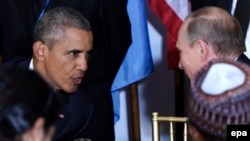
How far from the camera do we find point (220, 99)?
81cm

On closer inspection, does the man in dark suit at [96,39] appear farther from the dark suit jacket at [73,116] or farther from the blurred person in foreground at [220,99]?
the blurred person in foreground at [220,99]

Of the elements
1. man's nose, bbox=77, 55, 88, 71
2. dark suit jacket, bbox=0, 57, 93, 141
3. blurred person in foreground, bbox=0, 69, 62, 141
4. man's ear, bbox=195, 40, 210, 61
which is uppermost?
man's ear, bbox=195, 40, 210, 61

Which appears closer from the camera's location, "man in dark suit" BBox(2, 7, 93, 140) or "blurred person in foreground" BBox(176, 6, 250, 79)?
"blurred person in foreground" BBox(176, 6, 250, 79)

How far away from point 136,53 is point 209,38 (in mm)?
1528

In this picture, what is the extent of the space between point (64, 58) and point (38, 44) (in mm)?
120

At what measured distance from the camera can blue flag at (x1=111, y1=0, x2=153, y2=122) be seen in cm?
311

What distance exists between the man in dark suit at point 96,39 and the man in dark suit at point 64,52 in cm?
47

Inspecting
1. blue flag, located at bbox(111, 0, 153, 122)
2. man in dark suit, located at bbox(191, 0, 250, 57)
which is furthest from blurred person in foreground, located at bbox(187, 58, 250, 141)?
blue flag, located at bbox(111, 0, 153, 122)

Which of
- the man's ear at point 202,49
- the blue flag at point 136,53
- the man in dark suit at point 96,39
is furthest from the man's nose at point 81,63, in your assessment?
the blue flag at point 136,53

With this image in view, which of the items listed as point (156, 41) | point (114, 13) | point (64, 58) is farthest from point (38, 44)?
point (156, 41)

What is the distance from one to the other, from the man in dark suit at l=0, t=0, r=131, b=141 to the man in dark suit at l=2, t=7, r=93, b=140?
0.47 m

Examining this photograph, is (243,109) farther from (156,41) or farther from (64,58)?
(156,41)

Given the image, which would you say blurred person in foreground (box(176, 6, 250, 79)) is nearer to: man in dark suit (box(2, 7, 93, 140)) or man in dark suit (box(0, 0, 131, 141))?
man in dark suit (box(2, 7, 93, 140))

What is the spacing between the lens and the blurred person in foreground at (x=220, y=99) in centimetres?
81
